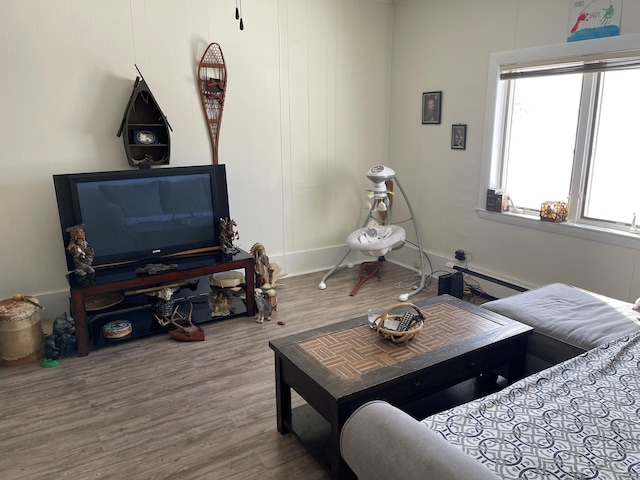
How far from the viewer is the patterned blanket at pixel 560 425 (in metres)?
1.46

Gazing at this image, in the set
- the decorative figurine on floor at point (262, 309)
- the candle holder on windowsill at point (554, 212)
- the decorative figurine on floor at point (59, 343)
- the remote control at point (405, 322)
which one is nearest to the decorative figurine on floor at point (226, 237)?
the decorative figurine on floor at point (262, 309)

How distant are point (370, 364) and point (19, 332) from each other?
2257mm

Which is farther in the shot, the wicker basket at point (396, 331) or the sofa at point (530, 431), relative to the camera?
the wicker basket at point (396, 331)

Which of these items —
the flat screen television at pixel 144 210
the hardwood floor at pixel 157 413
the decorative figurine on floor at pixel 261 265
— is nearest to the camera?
the hardwood floor at pixel 157 413

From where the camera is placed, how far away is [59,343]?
3143mm

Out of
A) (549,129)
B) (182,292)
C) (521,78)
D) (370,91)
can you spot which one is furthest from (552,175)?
(182,292)

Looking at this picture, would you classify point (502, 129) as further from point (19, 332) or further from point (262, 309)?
point (19, 332)

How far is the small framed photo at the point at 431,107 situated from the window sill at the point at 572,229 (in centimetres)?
94

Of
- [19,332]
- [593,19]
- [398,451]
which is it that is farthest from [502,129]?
[19,332]

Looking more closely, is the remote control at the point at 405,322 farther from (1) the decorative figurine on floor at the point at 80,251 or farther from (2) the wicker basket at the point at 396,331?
(1) the decorative figurine on floor at the point at 80,251

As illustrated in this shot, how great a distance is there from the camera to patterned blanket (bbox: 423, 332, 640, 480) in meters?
1.46

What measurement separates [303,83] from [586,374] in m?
3.39

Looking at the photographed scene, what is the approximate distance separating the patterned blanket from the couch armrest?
0.21 metres

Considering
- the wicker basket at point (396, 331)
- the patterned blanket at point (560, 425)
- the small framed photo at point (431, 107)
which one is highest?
the small framed photo at point (431, 107)
